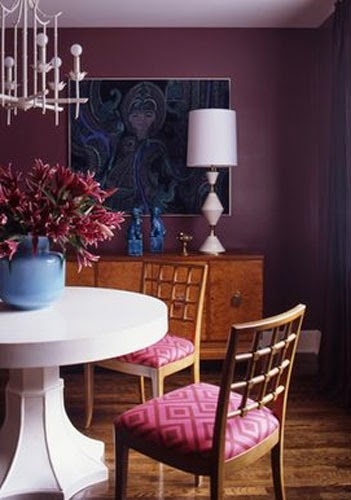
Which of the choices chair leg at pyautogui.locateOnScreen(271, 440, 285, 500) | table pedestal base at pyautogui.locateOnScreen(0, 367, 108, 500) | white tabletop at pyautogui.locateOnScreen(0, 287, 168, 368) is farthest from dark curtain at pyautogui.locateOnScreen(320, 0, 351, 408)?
table pedestal base at pyautogui.locateOnScreen(0, 367, 108, 500)

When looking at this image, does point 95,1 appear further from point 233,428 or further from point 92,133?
point 233,428

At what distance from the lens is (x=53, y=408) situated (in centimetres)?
241

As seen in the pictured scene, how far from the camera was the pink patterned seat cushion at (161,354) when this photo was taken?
2703 millimetres

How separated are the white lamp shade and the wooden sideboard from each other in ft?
1.95

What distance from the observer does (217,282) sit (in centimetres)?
388

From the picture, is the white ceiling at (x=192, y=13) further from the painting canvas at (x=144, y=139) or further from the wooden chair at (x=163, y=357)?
the wooden chair at (x=163, y=357)

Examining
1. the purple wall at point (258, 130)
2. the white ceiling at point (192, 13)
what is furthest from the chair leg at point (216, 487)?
the white ceiling at point (192, 13)

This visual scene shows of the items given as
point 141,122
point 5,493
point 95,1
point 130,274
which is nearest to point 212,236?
point 130,274

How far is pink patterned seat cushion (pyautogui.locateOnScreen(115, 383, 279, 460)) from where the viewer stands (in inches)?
74.2

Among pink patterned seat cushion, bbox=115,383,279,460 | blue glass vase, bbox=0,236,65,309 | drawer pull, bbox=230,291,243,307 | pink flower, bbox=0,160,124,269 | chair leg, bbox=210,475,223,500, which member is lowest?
chair leg, bbox=210,475,223,500

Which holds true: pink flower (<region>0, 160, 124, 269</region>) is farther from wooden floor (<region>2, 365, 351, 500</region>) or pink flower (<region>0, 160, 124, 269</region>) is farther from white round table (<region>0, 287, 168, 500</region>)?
wooden floor (<region>2, 365, 351, 500</region>)

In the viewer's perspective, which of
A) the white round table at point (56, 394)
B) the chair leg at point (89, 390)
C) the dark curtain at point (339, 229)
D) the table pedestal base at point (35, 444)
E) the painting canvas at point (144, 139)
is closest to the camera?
the white round table at point (56, 394)

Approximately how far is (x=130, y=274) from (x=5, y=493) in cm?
176

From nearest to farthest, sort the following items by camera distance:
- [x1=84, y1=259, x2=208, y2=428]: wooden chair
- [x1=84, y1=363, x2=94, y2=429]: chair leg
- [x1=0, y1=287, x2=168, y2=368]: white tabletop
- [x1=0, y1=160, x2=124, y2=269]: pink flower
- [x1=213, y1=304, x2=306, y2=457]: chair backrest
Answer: [x1=213, y1=304, x2=306, y2=457]: chair backrest → [x1=0, y1=287, x2=168, y2=368]: white tabletop → [x1=0, y1=160, x2=124, y2=269]: pink flower → [x1=84, y1=259, x2=208, y2=428]: wooden chair → [x1=84, y1=363, x2=94, y2=429]: chair leg
